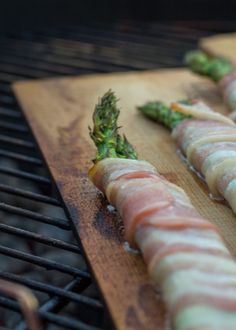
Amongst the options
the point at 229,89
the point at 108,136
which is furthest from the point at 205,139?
the point at 229,89

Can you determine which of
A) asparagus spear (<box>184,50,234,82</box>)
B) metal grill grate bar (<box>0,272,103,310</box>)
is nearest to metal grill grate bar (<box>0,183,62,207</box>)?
metal grill grate bar (<box>0,272,103,310</box>)

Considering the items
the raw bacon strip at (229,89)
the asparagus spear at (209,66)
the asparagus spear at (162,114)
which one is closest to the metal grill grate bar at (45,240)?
the asparagus spear at (162,114)

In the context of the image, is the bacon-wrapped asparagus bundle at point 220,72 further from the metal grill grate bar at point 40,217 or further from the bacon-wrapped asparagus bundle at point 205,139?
the metal grill grate bar at point 40,217

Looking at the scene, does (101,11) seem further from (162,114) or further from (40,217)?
(40,217)

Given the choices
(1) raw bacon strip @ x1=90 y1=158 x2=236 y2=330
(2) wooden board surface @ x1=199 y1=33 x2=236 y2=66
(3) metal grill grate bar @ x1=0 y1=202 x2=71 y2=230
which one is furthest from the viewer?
(2) wooden board surface @ x1=199 y1=33 x2=236 y2=66

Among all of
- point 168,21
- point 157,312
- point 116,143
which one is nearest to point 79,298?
point 157,312

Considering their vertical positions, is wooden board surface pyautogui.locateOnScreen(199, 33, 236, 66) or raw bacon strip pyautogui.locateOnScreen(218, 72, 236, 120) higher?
wooden board surface pyautogui.locateOnScreen(199, 33, 236, 66)

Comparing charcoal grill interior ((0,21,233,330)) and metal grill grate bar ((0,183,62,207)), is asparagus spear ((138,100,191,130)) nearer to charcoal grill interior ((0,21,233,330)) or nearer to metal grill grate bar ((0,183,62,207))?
charcoal grill interior ((0,21,233,330))
